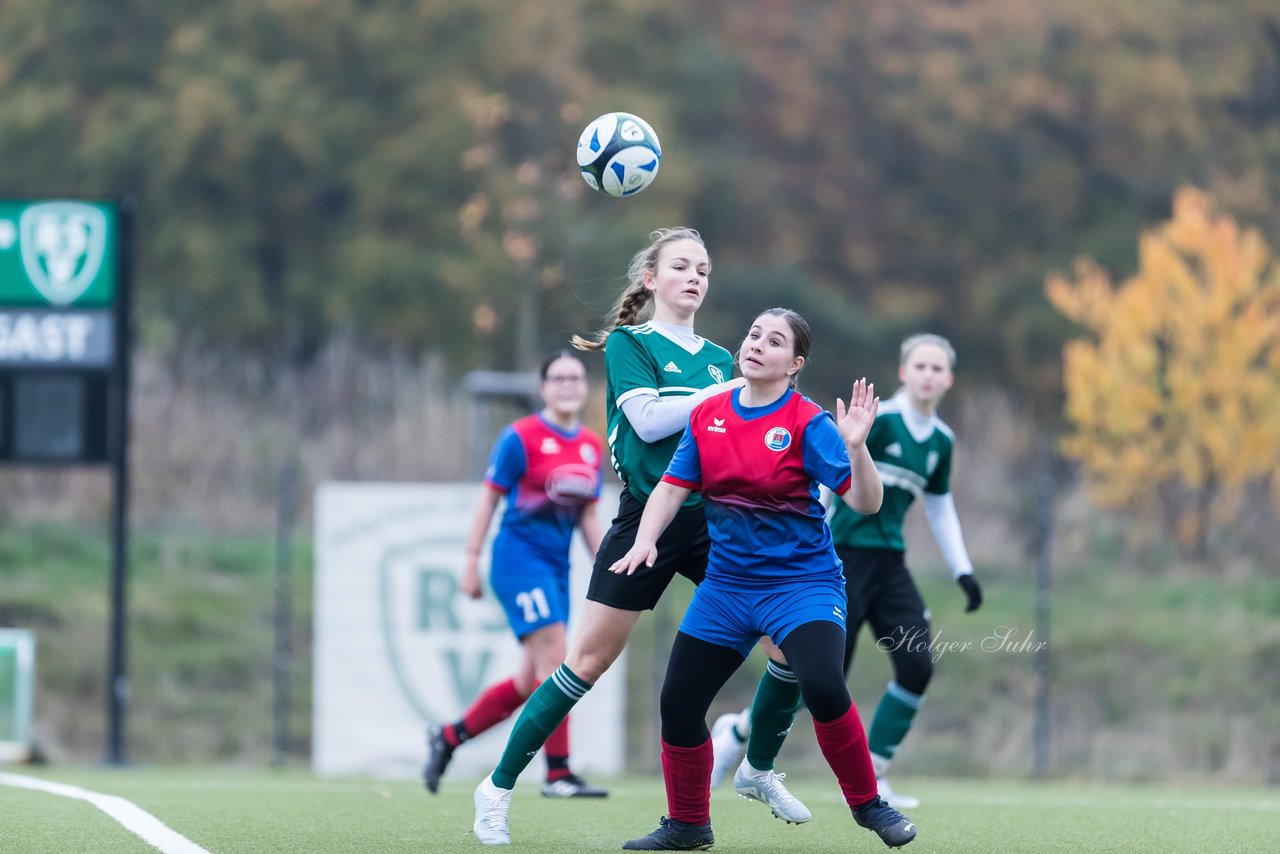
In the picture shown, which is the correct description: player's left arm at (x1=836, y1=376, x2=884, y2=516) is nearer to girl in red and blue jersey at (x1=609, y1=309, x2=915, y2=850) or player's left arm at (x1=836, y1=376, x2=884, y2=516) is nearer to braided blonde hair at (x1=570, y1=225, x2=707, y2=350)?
girl in red and blue jersey at (x1=609, y1=309, x2=915, y2=850)

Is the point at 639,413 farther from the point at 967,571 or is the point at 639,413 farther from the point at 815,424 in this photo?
the point at 967,571

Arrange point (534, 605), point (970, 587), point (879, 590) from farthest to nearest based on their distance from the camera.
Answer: point (534, 605) < point (879, 590) < point (970, 587)

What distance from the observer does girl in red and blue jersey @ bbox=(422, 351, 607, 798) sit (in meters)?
8.68

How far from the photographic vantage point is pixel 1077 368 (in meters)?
21.3

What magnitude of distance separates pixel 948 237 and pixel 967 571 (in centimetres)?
2499

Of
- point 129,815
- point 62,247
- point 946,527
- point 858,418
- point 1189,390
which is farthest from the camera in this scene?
point 1189,390

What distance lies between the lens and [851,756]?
592 centimetres

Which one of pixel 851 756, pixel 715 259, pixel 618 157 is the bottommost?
pixel 851 756

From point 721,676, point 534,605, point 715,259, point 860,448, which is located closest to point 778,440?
point 860,448

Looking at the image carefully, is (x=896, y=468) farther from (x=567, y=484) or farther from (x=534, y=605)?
(x=534, y=605)

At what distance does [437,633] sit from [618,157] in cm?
593

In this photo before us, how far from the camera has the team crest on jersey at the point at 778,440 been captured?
595 cm

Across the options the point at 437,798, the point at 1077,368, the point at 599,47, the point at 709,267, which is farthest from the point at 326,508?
the point at 599,47

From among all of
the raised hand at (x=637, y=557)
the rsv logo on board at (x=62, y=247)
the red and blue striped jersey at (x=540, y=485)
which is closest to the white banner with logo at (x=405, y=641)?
the rsv logo on board at (x=62, y=247)
